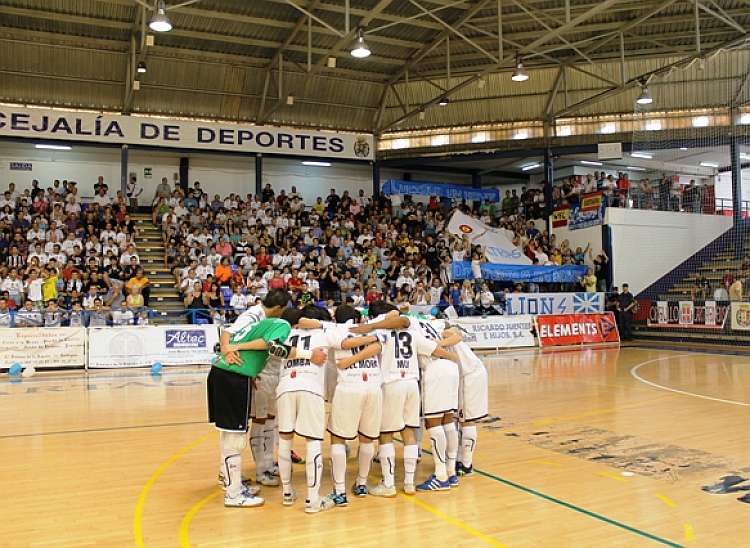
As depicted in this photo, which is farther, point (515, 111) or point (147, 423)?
point (515, 111)

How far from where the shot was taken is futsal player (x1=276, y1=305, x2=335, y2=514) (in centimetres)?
559

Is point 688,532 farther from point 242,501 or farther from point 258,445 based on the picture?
point 258,445

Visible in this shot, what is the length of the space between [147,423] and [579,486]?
621 centimetres

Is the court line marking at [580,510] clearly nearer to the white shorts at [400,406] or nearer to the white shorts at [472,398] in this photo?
the white shorts at [472,398]

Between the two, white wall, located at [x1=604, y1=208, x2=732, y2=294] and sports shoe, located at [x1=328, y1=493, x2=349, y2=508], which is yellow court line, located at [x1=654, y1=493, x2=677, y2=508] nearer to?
sports shoe, located at [x1=328, y1=493, x2=349, y2=508]

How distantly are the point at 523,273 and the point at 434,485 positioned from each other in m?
18.8

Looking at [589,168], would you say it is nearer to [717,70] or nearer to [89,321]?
[717,70]

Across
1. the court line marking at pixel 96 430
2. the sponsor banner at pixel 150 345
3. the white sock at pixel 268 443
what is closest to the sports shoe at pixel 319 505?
the white sock at pixel 268 443

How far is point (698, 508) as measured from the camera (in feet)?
18.0

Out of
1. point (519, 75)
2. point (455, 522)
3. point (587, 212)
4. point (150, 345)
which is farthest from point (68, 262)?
point (587, 212)

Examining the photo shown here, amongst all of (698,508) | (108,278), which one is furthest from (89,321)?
(698,508)

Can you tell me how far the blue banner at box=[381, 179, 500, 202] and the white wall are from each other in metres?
6.06

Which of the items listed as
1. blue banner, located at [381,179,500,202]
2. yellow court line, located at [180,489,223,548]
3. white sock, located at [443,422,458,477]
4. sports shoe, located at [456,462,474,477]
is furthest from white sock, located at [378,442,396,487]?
blue banner, located at [381,179,500,202]

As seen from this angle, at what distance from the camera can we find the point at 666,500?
5695 mm
